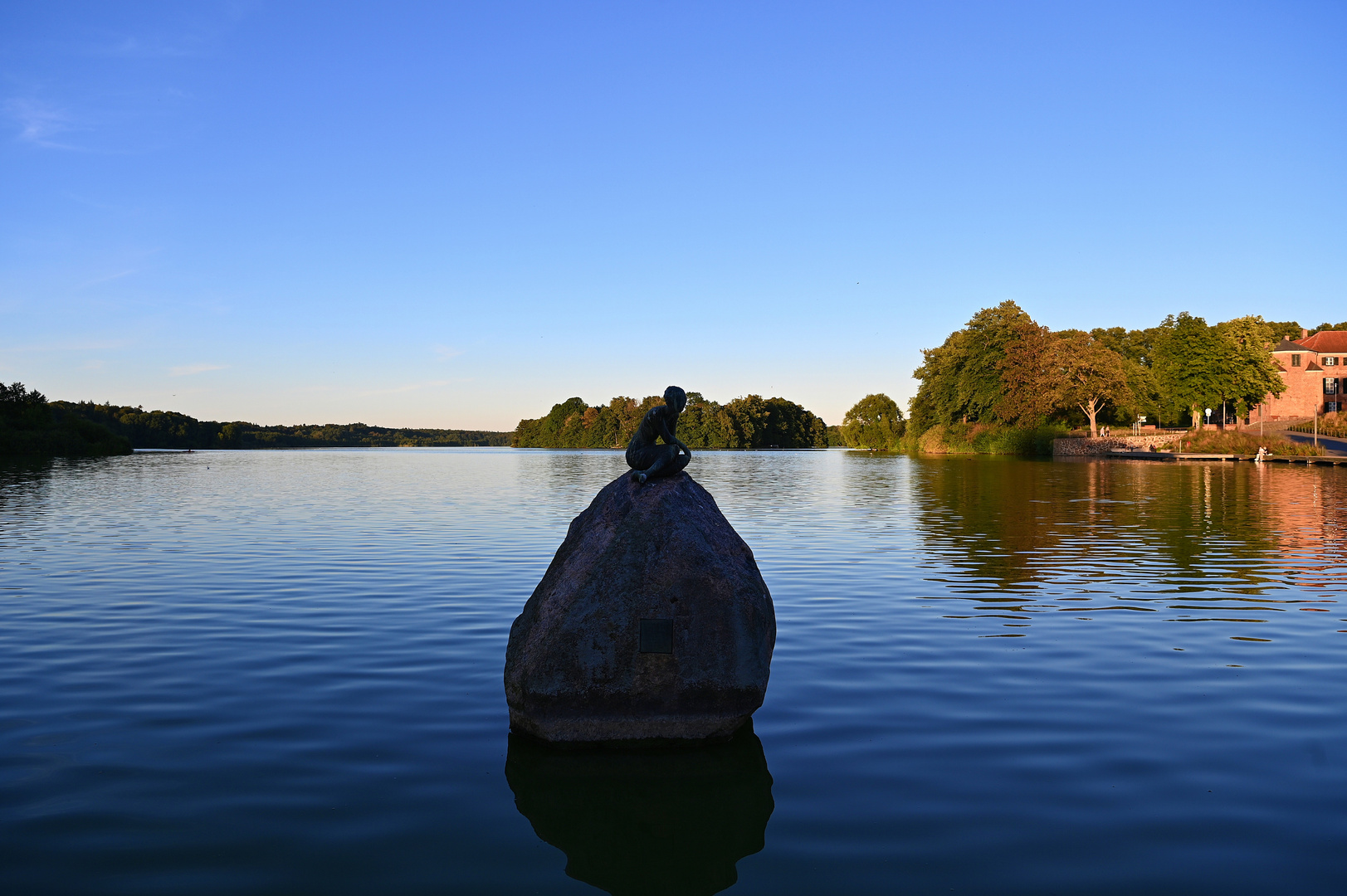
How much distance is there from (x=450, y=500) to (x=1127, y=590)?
26225 millimetres

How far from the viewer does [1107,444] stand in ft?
260

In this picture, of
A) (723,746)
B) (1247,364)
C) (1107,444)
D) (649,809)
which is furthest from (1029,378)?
(649,809)

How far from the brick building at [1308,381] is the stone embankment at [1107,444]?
94.6 feet

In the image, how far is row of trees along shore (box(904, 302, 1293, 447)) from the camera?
81.8 m

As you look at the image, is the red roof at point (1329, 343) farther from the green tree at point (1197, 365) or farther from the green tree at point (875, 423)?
the green tree at point (875, 423)

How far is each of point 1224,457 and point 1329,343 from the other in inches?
2079

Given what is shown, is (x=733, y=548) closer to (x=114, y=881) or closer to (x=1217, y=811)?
(x=1217, y=811)

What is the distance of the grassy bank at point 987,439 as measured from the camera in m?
84.8

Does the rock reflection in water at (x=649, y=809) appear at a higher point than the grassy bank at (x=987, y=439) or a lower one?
lower

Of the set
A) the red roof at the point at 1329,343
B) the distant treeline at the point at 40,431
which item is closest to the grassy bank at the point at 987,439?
the red roof at the point at 1329,343

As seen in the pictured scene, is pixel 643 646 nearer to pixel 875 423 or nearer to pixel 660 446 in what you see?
pixel 660 446

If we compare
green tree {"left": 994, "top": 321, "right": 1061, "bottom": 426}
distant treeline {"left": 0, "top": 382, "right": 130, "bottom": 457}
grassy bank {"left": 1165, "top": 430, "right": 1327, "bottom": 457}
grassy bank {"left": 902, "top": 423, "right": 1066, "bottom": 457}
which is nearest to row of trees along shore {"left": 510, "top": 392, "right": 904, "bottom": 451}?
grassy bank {"left": 902, "top": 423, "right": 1066, "bottom": 457}

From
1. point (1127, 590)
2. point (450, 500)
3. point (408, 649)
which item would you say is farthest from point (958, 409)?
point (408, 649)

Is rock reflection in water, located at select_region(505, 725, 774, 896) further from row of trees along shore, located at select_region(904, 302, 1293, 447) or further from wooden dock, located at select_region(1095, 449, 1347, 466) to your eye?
row of trees along shore, located at select_region(904, 302, 1293, 447)
